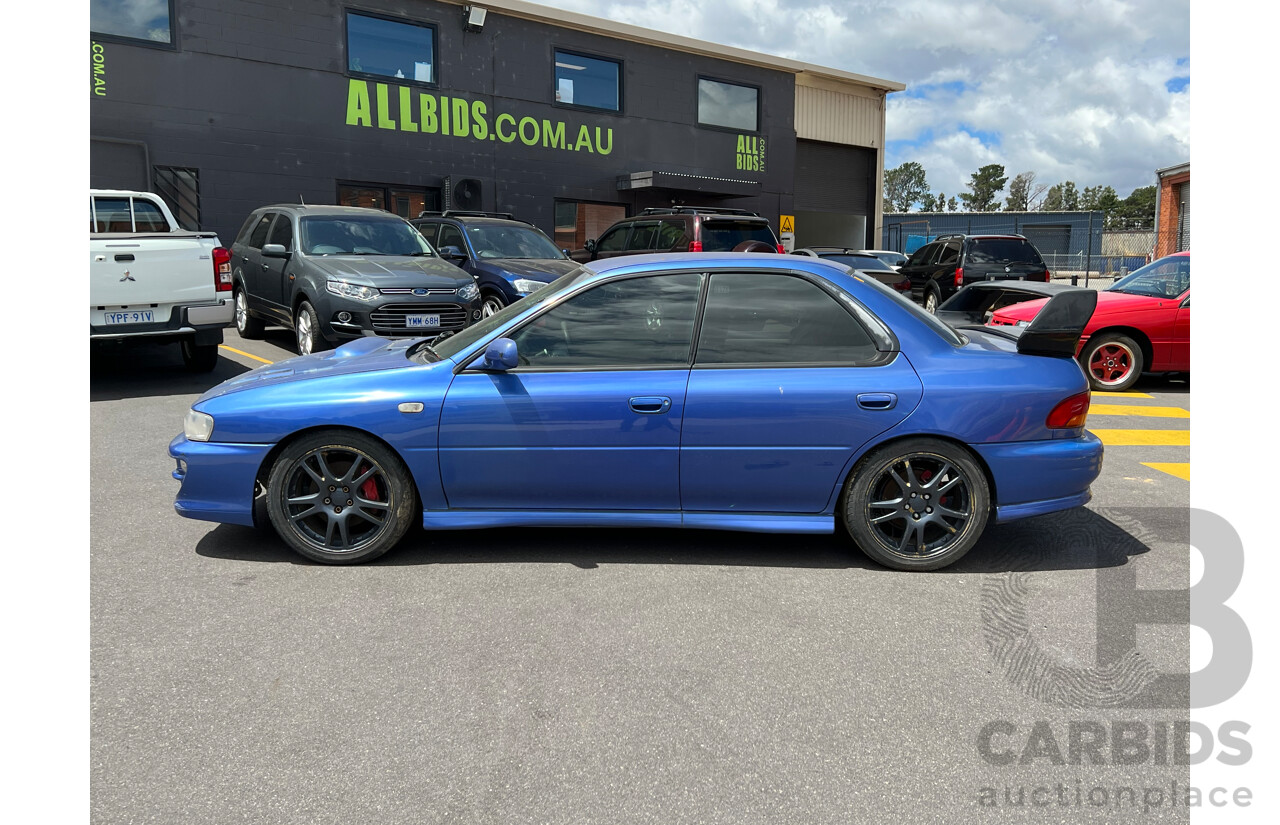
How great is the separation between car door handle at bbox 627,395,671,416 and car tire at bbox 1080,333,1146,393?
750cm

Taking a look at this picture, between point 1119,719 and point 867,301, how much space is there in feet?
7.25

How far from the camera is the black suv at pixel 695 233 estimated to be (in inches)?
582

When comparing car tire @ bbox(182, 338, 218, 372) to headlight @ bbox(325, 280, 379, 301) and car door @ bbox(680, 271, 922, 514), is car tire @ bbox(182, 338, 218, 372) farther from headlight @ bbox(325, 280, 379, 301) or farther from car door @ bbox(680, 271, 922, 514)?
car door @ bbox(680, 271, 922, 514)

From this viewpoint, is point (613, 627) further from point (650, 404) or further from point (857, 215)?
point (857, 215)

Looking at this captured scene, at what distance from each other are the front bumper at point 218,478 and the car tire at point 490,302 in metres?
7.83

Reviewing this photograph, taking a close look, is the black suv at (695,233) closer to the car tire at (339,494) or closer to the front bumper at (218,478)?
the car tire at (339,494)

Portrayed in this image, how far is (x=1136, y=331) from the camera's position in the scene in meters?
10.3

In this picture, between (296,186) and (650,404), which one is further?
(296,186)

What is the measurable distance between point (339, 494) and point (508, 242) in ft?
30.9

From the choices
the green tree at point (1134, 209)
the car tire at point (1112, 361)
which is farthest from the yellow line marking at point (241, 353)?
the green tree at point (1134, 209)

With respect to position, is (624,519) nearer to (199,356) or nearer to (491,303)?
(199,356)

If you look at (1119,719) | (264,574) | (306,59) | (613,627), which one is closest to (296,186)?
(306,59)

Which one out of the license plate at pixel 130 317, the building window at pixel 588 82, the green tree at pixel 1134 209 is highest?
the green tree at pixel 1134 209

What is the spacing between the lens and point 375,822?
2.62 meters
